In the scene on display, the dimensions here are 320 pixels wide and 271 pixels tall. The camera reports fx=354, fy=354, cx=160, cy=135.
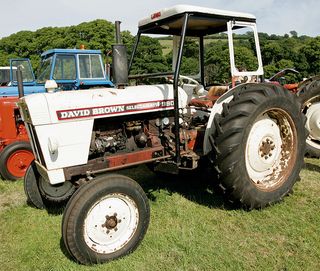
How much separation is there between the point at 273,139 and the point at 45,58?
279 inches

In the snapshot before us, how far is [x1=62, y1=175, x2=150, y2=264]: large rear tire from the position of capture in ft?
9.37

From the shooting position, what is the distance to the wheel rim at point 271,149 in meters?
3.95

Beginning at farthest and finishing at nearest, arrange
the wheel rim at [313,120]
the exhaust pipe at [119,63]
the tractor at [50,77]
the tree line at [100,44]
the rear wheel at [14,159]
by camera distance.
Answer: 1. the tree line at [100,44]
2. the tractor at [50,77]
3. the wheel rim at [313,120]
4. the rear wheel at [14,159]
5. the exhaust pipe at [119,63]

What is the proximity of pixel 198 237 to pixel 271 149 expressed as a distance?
4.73 ft

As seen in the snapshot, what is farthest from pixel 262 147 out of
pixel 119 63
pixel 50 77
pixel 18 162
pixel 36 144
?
pixel 50 77

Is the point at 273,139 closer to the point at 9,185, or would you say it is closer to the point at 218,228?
the point at 218,228

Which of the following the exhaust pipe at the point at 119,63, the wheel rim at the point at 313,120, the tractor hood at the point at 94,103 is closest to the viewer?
the tractor hood at the point at 94,103

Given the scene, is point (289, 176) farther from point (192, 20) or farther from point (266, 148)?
point (192, 20)

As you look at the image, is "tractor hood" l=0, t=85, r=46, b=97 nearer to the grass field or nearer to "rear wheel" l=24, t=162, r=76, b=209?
the grass field

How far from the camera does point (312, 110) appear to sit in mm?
5703

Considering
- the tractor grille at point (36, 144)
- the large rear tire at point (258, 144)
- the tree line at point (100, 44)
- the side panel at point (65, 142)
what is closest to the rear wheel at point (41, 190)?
the tractor grille at point (36, 144)

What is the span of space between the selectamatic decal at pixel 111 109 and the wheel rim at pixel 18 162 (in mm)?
2757

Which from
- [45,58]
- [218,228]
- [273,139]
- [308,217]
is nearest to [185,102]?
[273,139]

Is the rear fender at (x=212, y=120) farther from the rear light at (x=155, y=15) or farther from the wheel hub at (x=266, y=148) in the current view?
the rear light at (x=155, y=15)
